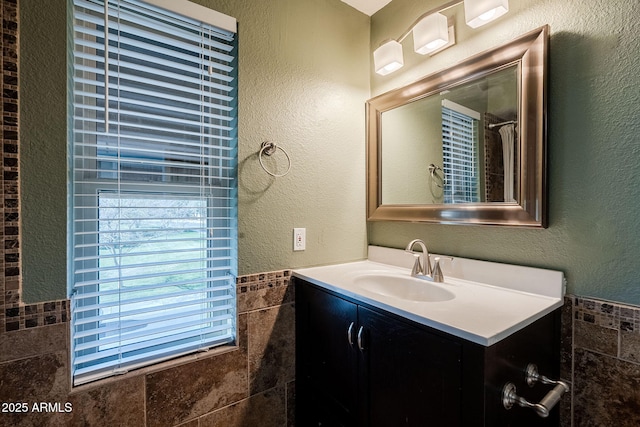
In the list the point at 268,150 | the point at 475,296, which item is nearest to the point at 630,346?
the point at 475,296

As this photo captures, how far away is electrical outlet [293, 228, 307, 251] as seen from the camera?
1.44 m

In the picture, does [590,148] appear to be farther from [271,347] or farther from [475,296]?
[271,347]

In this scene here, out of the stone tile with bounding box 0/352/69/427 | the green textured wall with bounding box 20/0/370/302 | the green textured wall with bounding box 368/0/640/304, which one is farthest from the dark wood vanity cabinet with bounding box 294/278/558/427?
the stone tile with bounding box 0/352/69/427

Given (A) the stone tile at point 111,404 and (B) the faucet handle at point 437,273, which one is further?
(B) the faucet handle at point 437,273

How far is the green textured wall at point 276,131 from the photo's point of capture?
934mm

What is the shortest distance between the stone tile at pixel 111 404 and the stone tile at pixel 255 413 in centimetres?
26

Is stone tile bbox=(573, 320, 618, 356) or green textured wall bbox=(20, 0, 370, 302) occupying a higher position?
green textured wall bbox=(20, 0, 370, 302)

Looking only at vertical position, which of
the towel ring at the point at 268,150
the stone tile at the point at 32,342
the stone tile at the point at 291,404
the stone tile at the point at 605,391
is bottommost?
the stone tile at the point at 291,404

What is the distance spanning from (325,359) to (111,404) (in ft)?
2.49

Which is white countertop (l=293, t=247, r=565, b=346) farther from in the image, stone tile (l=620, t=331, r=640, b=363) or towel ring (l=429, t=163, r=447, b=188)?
towel ring (l=429, t=163, r=447, b=188)

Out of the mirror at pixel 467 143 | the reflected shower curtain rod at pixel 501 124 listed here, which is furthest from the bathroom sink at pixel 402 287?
the reflected shower curtain rod at pixel 501 124

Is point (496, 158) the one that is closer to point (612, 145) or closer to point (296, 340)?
point (612, 145)

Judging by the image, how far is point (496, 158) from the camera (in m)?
1.18

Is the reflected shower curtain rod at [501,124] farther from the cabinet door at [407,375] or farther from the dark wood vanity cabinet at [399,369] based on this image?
the cabinet door at [407,375]
